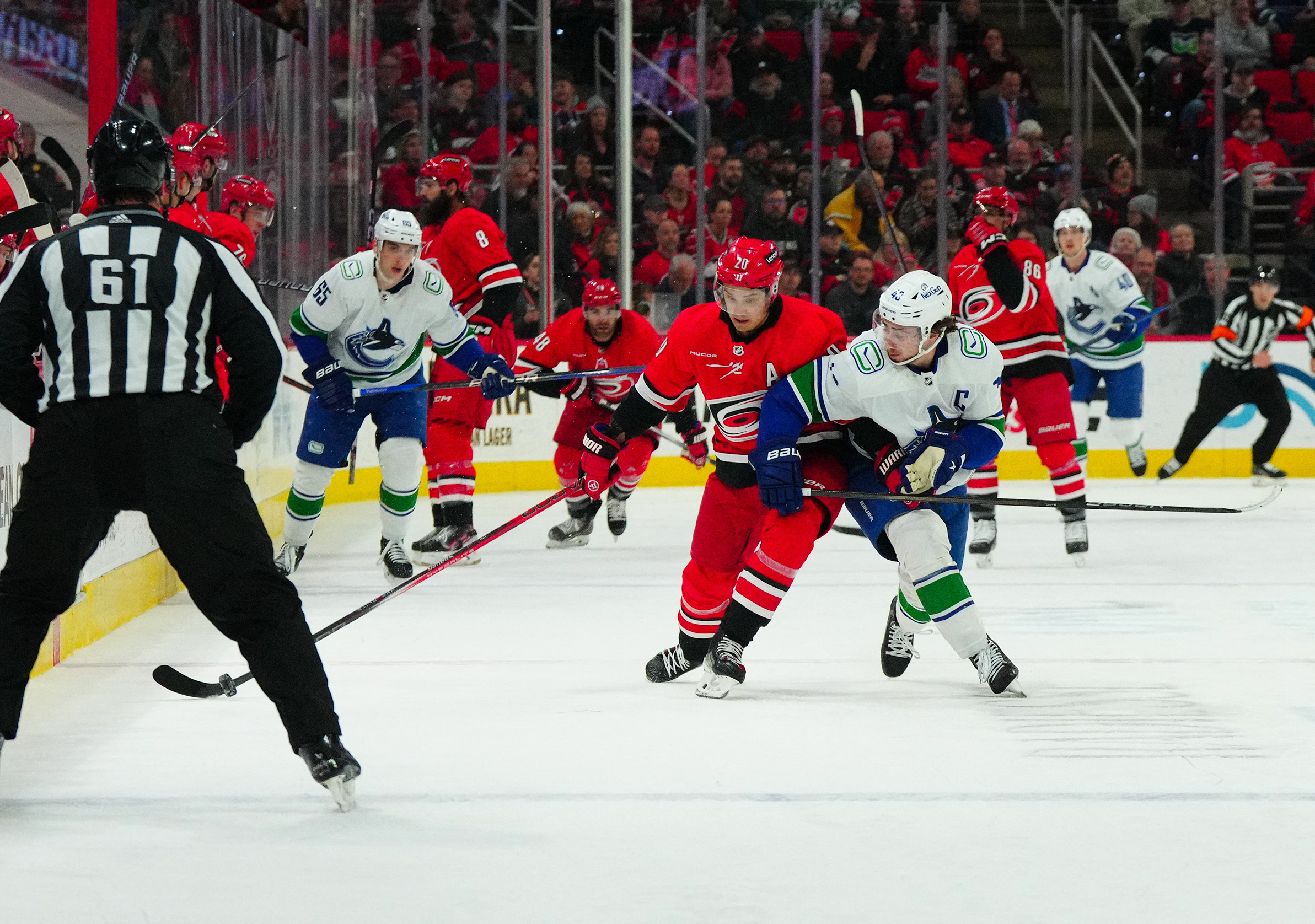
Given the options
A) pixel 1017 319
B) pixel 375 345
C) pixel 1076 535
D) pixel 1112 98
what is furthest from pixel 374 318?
pixel 1112 98

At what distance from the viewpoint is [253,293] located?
2.67 metres

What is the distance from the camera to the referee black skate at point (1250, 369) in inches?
348

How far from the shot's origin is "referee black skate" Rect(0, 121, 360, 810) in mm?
2541

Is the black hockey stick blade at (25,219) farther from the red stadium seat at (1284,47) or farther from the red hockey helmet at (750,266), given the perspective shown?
the red stadium seat at (1284,47)

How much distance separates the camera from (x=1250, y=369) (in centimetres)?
900

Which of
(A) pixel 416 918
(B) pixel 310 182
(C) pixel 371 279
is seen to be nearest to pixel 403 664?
(C) pixel 371 279

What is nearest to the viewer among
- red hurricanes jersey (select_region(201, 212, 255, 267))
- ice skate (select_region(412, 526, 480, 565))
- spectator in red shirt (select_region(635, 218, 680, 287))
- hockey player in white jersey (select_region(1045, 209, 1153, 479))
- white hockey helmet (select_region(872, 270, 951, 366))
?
white hockey helmet (select_region(872, 270, 951, 366))

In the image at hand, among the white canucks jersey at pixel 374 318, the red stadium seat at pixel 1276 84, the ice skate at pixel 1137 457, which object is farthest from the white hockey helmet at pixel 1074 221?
the red stadium seat at pixel 1276 84

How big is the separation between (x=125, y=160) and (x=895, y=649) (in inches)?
85.0

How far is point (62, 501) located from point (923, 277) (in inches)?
73.8

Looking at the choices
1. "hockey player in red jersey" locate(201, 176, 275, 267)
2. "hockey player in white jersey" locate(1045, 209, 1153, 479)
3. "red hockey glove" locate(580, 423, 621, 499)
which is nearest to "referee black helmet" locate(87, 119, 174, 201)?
"red hockey glove" locate(580, 423, 621, 499)

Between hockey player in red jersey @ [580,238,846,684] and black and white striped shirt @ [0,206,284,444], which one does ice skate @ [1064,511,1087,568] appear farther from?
black and white striped shirt @ [0,206,284,444]

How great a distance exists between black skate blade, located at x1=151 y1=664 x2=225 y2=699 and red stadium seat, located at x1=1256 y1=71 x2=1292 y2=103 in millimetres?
9310

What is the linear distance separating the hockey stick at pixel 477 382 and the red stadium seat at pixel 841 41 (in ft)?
15.2
